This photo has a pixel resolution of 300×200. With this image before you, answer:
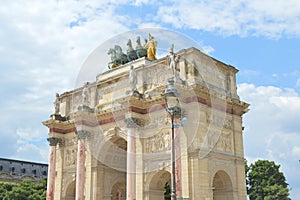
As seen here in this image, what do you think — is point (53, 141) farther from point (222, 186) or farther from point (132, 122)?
point (222, 186)

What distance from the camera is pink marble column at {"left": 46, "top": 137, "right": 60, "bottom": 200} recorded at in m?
34.1

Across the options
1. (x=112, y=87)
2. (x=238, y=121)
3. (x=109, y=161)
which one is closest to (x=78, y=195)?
(x=109, y=161)

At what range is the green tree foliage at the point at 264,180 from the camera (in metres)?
48.6

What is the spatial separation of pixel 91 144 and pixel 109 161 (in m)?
2.14

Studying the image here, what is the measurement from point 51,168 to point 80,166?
4.11 meters

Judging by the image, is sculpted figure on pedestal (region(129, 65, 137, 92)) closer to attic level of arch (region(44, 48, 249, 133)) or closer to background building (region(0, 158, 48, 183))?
attic level of arch (region(44, 48, 249, 133))

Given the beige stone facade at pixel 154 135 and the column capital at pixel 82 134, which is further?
the column capital at pixel 82 134

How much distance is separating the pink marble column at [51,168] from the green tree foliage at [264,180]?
2643 centimetres

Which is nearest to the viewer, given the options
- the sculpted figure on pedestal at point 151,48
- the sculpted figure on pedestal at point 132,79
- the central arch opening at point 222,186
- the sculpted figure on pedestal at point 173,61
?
the sculpted figure on pedestal at point 173,61

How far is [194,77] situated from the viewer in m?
28.3

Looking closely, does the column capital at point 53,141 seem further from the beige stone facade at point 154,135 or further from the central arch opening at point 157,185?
the central arch opening at point 157,185

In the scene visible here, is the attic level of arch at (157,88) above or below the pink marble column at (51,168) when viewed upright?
above

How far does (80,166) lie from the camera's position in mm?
32125

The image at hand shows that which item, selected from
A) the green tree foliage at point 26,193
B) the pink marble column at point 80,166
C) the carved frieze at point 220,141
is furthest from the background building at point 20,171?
the carved frieze at point 220,141
